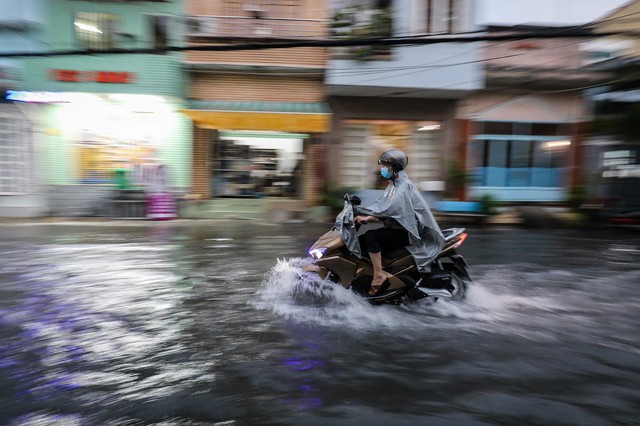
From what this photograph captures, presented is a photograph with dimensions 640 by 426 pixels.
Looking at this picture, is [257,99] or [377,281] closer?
[377,281]

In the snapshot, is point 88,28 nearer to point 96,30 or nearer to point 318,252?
point 96,30

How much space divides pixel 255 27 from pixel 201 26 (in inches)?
62.6

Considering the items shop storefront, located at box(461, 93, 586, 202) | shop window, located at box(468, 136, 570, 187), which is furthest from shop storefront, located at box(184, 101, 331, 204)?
shop window, located at box(468, 136, 570, 187)

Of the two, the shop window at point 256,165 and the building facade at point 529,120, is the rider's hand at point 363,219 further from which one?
the building facade at point 529,120

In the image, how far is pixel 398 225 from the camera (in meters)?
5.29

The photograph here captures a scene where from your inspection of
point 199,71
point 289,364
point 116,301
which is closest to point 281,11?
point 199,71

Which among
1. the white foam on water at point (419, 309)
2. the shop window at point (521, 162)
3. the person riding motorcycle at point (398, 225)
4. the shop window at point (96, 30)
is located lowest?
the white foam on water at point (419, 309)

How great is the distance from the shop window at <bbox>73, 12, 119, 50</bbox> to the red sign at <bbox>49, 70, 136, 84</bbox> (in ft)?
3.22

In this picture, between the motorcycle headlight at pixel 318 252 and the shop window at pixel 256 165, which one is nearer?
the motorcycle headlight at pixel 318 252

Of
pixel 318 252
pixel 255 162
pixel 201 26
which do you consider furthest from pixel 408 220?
pixel 201 26

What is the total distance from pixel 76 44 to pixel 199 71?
3610mm

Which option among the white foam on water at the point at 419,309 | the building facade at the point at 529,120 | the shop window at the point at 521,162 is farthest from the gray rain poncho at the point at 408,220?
the shop window at the point at 521,162

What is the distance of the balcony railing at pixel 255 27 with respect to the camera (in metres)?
14.6

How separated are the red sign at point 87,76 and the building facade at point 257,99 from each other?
200cm
